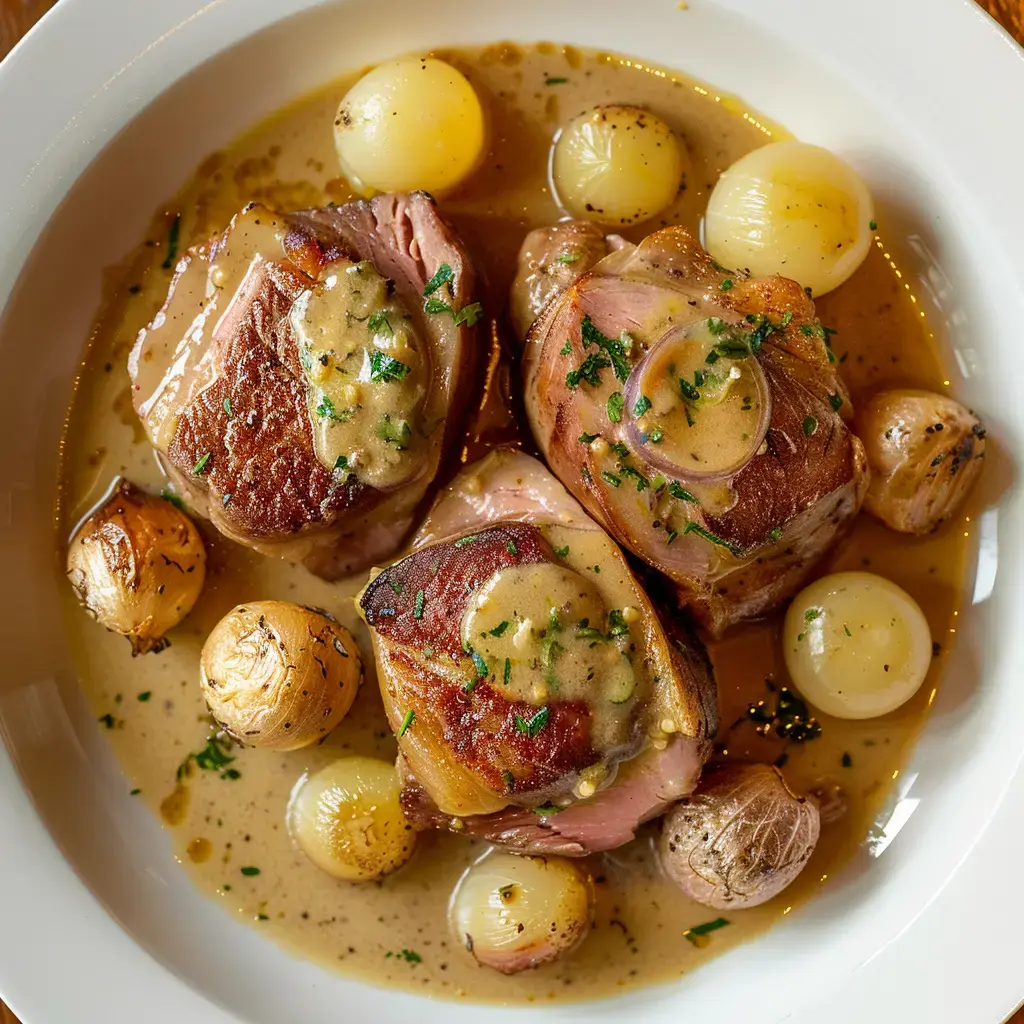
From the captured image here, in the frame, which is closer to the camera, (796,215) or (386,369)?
(386,369)

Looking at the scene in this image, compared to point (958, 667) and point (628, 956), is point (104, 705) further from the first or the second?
point (958, 667)

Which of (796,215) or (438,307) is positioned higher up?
(796,215)

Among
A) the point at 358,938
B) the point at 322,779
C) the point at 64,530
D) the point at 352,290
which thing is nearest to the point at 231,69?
the point at 352,290

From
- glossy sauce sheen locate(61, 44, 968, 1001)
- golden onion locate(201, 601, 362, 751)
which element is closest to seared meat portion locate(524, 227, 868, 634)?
glossy sauce sheen locate(61, 44, 968, 1001)

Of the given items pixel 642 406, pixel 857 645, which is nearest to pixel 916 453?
pixel 857 645

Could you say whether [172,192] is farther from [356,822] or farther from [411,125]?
[356,822]

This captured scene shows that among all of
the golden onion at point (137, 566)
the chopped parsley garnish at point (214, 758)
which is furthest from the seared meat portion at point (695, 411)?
the chopped parsley garnish at point (214, 758)
